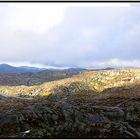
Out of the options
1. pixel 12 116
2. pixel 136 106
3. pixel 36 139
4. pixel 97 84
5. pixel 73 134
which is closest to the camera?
pixel 36 139

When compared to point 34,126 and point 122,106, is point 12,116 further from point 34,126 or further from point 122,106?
point 122,106

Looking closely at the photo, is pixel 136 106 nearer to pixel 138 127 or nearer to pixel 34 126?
pixel 138 127

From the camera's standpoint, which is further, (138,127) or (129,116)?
(129,116)

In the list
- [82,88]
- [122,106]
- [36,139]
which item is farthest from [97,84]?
[36,139]

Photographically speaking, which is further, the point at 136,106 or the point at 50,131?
the point at 136,106

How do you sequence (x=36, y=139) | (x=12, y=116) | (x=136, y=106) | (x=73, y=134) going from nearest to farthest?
1. (x=36, y=139)
2. (x=73, y=134)
3. (x=12, y=116)
4. (x=136, y=106)

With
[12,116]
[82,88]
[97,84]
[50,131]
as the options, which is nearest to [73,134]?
[50,131]

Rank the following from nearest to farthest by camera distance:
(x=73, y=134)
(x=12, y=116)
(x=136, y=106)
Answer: (x=73, y=134)
(x=12, y=116)
(x=136, y=106)

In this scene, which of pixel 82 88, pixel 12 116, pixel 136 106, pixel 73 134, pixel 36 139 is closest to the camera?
pixel 36 139
